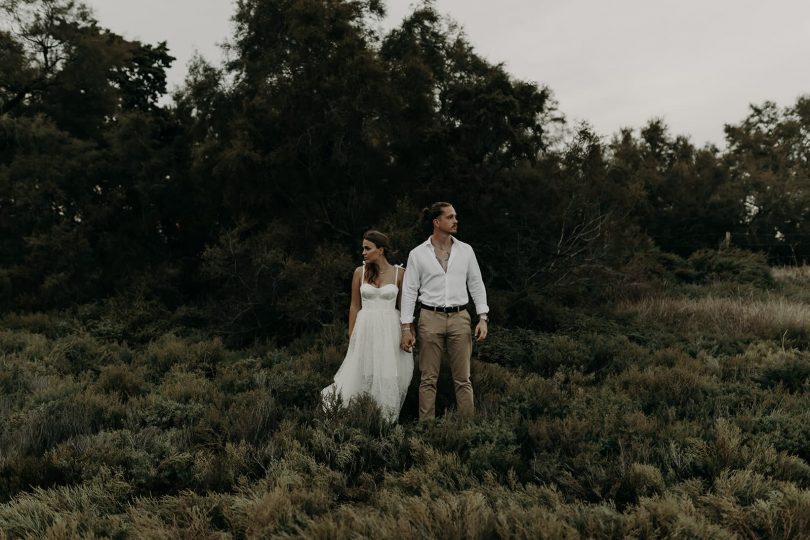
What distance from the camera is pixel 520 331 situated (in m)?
11.0

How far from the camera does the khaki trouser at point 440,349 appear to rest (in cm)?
569

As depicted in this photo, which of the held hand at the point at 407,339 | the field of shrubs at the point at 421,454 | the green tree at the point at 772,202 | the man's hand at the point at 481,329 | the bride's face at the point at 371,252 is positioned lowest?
the field of shrubs at the point at 421,454

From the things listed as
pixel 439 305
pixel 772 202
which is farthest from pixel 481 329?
pixel 772 202

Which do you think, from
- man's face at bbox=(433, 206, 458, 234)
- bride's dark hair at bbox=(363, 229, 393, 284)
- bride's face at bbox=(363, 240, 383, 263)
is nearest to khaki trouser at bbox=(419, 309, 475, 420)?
bride's dark hair at bbox=(363, 229, 393, 284)

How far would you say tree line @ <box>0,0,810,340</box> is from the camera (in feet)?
41.5

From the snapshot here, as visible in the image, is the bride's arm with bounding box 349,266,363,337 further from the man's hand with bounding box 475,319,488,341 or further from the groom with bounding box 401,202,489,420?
the man's hand with bounding box 475,319,488,341

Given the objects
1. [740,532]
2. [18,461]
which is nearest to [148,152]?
[18,461]

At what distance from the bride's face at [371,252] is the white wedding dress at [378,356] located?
24 cm

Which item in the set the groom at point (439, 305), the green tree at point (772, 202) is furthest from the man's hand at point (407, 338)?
the green tree at point (772, 202)

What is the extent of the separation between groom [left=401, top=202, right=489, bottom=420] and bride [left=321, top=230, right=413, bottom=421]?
23 cm

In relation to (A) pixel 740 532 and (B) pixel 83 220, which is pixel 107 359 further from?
(A) pixel 740 532

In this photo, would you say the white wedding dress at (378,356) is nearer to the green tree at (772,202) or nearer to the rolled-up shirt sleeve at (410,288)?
the rolled-up shirt sleeve at (410,288)

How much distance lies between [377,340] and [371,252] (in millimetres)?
928

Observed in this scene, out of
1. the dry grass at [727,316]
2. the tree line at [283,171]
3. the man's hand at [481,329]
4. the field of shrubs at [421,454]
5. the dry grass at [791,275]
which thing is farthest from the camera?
the dry grass at [791,275]
